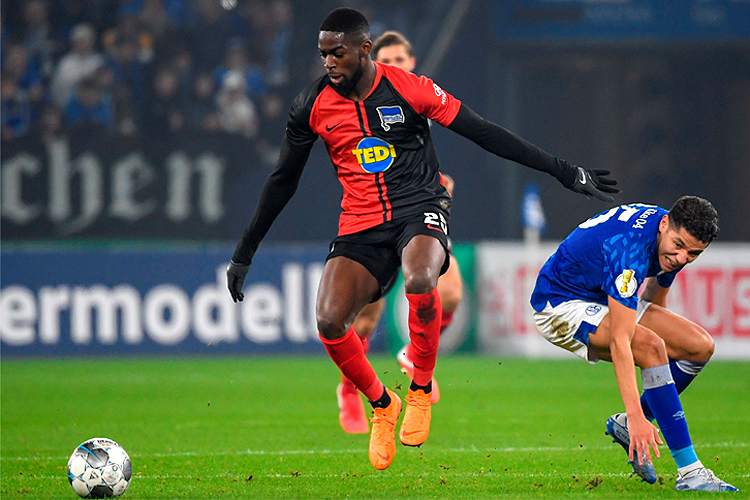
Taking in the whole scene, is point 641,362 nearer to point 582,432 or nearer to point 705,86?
point 582,432

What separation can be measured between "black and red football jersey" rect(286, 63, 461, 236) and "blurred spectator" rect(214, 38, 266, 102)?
9.76 meters

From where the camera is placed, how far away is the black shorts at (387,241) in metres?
5.46

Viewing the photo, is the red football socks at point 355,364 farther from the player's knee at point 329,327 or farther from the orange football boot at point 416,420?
the orange football boot at point 416,420

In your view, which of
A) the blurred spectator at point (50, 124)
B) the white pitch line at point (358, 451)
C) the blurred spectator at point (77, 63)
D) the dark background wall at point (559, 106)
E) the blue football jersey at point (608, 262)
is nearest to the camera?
the blue football jersey at point (608, 262)

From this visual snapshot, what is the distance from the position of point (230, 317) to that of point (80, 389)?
283 cm

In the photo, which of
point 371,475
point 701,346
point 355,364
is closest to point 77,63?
point 355,364

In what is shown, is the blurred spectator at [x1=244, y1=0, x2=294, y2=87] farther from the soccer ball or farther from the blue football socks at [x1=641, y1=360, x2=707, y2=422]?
the soccer ball

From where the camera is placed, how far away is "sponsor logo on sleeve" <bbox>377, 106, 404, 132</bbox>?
5.43m

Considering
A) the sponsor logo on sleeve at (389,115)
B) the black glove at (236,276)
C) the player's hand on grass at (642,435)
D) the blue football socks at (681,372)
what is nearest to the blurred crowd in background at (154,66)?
the black glove at (236,276)

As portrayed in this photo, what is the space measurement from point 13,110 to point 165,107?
1984 mm

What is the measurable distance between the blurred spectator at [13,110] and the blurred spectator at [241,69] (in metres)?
2.59

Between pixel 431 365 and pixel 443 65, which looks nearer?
pixel 431 365

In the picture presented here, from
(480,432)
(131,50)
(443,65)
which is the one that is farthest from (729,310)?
(131,50)

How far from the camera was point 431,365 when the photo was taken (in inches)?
214
